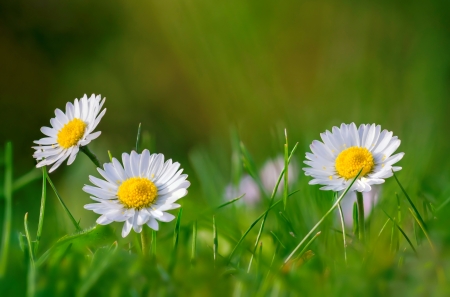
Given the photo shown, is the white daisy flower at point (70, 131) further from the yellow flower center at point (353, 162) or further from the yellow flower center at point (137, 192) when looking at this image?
the yellow flower center at point (353, 162)

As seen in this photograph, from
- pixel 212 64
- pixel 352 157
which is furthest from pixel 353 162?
pixel 212 64

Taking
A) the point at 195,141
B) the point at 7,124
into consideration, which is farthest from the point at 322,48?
the point at 7,124

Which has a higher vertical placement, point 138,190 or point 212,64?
point 212,64

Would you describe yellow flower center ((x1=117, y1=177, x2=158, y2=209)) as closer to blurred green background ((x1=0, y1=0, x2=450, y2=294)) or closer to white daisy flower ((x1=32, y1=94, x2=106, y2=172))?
white daisy flower ((x1=32, y1=94, x2=106, y2=172))

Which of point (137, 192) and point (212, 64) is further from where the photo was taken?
point (212, 64)

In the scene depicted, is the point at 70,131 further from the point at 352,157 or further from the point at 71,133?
the point at 352,157

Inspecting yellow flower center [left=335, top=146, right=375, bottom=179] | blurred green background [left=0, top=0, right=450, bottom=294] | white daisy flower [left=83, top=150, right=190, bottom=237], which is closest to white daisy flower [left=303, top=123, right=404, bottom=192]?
yellow flower center [left=335, top=146, right=375, bottom=179]
